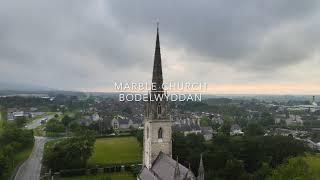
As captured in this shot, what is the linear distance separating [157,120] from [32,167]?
102ft

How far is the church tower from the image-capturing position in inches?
1618

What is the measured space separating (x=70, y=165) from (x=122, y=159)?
11399 millimetres

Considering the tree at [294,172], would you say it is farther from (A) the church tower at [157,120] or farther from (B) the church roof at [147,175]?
(B) the church roof at [147,175]

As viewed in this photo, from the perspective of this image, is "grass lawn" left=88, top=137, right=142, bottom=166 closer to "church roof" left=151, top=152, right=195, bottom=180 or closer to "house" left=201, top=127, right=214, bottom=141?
"house" left=201, top=127, right=214, bottom=141

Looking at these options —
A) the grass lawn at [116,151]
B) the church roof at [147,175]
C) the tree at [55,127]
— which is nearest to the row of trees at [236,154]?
the grass lawn at [116,151]

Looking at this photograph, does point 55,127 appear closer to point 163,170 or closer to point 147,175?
point 147,175

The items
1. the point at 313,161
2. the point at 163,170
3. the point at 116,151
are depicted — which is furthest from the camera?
the point at 116,151

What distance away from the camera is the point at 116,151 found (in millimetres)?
74875

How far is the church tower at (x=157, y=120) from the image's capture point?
135 ft

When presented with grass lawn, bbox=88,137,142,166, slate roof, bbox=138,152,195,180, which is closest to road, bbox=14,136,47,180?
grass lawn, bbox=88,137,142,166

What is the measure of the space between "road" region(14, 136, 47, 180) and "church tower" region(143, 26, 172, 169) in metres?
23.2

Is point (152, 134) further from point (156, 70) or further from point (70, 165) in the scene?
point (70, 165)

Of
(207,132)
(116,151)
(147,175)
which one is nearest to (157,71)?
(147,175)

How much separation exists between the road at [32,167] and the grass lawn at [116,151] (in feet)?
30.3
